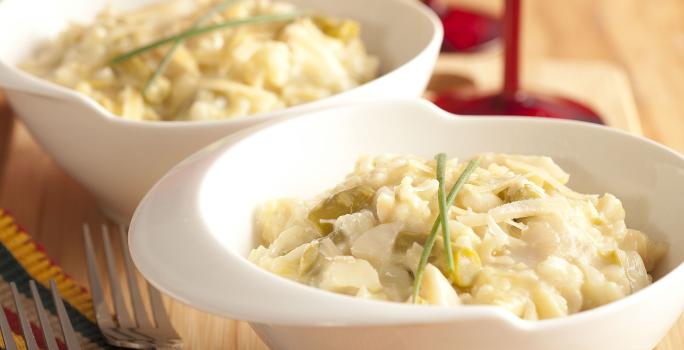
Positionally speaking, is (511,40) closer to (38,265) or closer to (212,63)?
(212,63)

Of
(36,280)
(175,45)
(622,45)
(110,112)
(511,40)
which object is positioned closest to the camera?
(36,280)

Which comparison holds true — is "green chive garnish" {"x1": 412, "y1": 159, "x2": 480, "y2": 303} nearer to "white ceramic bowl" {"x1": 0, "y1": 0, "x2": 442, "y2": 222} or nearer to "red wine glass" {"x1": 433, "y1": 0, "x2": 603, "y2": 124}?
"white ceramic bowl" {"x1": 0, "y1": 0, "x2": 442, "y2": 222}

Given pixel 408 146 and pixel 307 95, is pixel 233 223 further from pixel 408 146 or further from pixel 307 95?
pixel 307 95

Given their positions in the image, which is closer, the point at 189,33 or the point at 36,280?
the point at 36,280

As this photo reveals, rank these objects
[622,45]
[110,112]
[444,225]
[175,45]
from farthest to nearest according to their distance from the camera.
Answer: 1. [622,45]
2. [175,45]
3. [110,112]
4. [444,225]

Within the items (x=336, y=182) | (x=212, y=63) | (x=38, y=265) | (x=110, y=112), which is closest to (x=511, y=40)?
(x=212, y=63)

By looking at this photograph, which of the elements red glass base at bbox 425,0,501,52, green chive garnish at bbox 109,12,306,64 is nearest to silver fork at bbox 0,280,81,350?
green chive garnish at bbox 109,12,306,64

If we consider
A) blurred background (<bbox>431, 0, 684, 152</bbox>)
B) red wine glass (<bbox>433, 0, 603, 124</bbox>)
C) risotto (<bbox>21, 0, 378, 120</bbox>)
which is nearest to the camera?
risotto (<bbox>21, 0, 378, 120</bbox>)

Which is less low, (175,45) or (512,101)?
(175,45)
